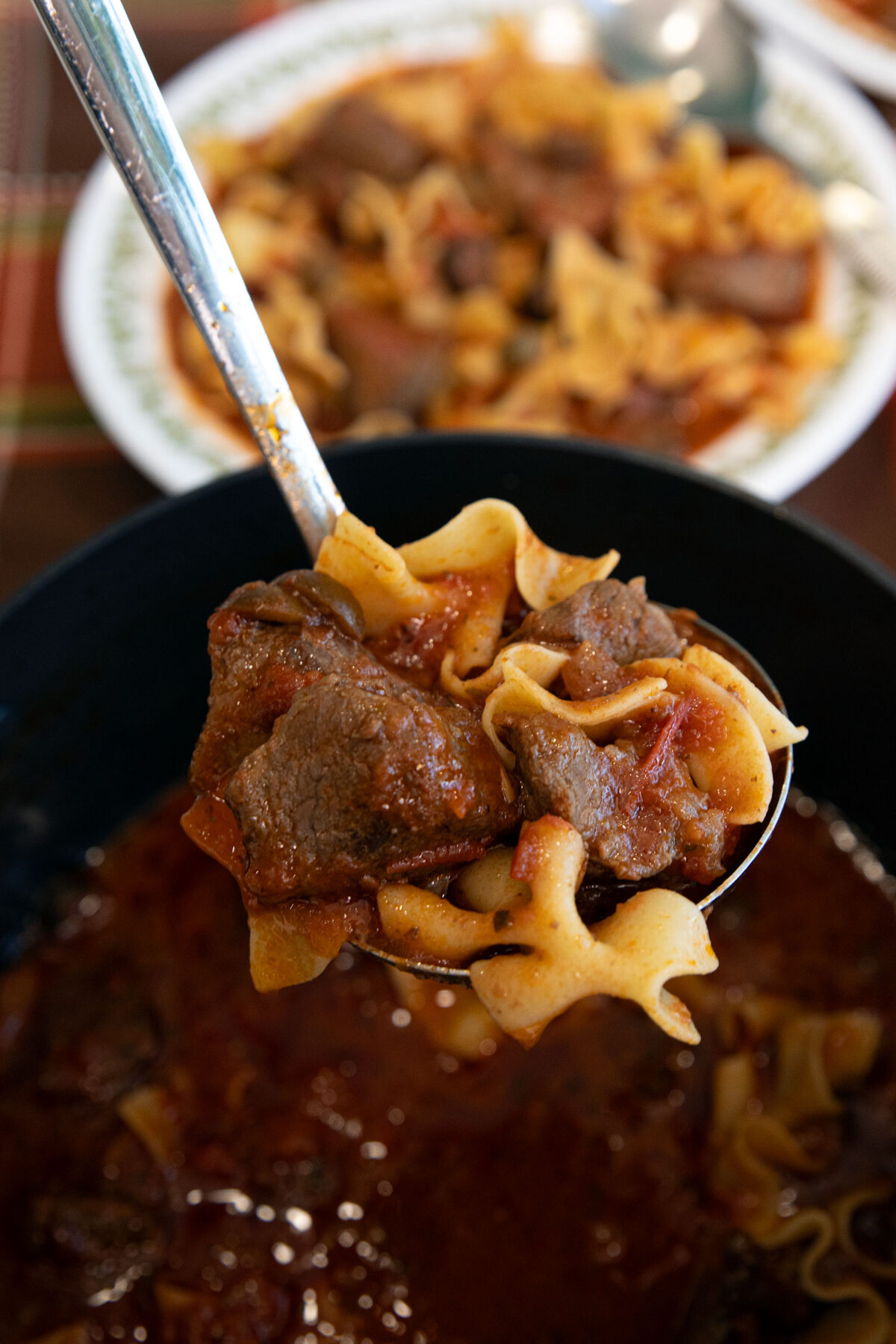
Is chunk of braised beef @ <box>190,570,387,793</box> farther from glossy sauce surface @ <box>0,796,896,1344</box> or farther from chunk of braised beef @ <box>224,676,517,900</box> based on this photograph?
glossy sauce surface @ <box>0,796,896,1344</box>

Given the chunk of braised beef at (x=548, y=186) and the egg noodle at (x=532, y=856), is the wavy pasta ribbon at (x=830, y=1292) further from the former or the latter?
the chunk of braised beef at (x=548, y=186)

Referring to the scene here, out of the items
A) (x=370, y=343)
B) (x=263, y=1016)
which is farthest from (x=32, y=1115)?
(x=370, y=343)

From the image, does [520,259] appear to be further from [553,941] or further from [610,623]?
[553,941]

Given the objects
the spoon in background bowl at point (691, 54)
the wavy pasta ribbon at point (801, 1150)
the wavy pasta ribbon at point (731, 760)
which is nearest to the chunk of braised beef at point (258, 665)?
the wavy pasta ribbon at point (731, 760)

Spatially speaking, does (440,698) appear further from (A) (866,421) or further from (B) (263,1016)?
(A) (866,421)

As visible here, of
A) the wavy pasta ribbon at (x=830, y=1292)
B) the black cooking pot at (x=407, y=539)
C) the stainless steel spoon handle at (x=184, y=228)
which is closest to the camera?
the stainless steel spoon handle at (x=184, y=228)
